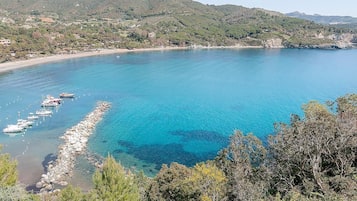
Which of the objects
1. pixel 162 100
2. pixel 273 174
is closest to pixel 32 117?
pixel 162 100

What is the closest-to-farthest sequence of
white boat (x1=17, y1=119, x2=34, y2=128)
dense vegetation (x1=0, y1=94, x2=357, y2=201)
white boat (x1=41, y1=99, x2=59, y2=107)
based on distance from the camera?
1. dense vegetation (x1=0, y1=94, x2=357, y2=201)
2. white boat (x1=17, y1=119, x2=34, y2=128)
3. white boat (x1=41, y1=99, x2=59, y2=107)

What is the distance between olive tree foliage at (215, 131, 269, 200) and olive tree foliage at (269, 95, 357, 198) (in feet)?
4.06

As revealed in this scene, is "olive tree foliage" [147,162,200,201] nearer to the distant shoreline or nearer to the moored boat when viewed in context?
the moored boat

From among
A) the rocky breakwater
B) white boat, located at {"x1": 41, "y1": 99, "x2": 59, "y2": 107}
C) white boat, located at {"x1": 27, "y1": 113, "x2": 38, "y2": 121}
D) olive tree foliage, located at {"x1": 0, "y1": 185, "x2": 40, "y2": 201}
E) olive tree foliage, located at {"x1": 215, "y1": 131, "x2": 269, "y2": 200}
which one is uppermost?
olive tree foliage, located at {"x1": 0, "y1": 185, "x2": 40, "y2": 201}

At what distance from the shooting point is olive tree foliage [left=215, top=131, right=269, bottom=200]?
24.1m

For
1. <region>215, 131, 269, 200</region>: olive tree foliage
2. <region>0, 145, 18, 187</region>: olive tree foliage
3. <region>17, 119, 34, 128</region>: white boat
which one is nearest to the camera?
<region>215, 131, 269, 200</region>: olive tree foliage

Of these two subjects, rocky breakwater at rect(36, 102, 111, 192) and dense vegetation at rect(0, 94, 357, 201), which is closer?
dense vegetation at rect(0, 94, 357, 201)

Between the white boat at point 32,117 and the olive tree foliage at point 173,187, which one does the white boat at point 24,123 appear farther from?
the olive tree foliage at point 173,187

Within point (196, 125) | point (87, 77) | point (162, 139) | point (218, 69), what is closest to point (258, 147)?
point (162, 139)

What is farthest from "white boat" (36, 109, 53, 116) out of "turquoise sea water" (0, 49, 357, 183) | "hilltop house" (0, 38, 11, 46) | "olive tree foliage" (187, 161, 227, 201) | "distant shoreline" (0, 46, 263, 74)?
"hilltop house" (0, 38, 11, 46)

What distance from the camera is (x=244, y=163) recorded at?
27734mm

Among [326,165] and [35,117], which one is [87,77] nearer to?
[35,117]

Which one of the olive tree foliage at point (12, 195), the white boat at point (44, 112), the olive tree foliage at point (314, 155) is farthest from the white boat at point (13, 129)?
the olive tree foliage at point (314, 155)

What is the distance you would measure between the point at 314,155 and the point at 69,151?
3648 centimetres
